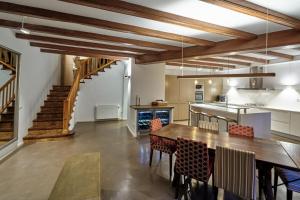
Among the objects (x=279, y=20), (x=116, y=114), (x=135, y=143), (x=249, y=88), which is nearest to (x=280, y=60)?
(x=249, y=88)

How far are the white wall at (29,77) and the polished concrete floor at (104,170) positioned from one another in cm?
87

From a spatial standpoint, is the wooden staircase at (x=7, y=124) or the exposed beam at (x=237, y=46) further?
the wooden staircase at (x=7, y=124)

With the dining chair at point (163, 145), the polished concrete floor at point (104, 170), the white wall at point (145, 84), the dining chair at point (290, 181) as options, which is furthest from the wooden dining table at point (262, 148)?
the white wall at point (145, 84)

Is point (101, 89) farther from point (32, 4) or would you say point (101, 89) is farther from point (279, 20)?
point (279, 20)

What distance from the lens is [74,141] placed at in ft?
18.0

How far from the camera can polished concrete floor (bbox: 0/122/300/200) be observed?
2893 millimetres

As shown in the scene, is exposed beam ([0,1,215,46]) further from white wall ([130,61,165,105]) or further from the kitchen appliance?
the kitchen appliance

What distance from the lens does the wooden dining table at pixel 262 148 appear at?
228 cm

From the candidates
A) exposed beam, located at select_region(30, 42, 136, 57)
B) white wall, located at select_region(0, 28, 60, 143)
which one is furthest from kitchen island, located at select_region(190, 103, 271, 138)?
white wall, located at select_region(0, 28, 60, 143)

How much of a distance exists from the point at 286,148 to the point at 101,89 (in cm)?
716

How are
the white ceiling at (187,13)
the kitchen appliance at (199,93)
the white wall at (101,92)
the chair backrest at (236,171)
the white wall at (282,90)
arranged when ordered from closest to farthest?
the chair backrest at (236,171)
the white ceiling at (187,13)
the white wall at (282,90)
the white wall at (101,92)
the kitchen appliance at (199,93)

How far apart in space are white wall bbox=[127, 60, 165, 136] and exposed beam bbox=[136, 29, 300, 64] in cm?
108

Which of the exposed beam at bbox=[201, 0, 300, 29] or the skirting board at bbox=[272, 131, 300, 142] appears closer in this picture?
the exposed beam at bbox=[201, 0, 300, 29]

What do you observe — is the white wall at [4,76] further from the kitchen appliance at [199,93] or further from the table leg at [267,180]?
the kitchen appliance at [199,93]
